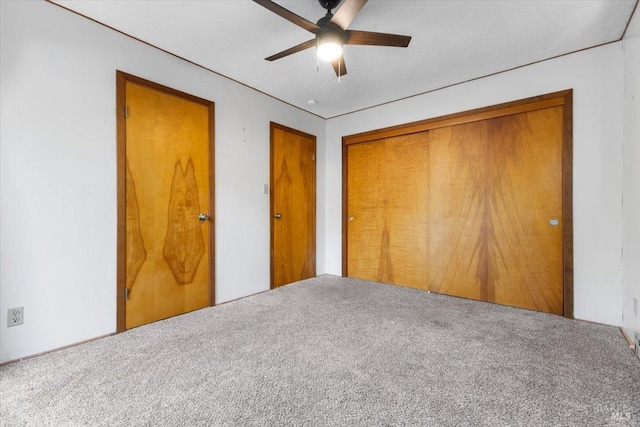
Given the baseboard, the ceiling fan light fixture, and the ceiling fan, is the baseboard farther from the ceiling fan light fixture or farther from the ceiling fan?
the ceiling fan light fixture

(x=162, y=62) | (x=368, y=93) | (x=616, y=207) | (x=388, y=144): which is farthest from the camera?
(x=388, y=144)

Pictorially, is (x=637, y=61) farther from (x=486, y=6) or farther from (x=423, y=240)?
(x=423, y=240)

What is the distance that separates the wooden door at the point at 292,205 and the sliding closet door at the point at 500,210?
5.50ft

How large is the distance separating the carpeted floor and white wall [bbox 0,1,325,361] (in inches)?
11.6

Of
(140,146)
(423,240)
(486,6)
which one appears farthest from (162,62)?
(423,240)

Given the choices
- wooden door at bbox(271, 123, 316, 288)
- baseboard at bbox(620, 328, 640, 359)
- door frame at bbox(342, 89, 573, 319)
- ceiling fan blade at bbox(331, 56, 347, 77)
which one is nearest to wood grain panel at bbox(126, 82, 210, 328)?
wooden door at bbox(271, 123, 316, 288)

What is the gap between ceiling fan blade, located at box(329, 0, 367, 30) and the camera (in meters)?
1.63

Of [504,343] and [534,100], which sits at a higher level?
[534,100]

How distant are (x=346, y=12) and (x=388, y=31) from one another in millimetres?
780

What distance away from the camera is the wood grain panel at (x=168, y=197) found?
2.46 meters

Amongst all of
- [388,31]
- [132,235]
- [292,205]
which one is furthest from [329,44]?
[292,205]

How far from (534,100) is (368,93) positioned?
5.62 ft

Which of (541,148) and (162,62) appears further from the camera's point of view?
(541,148)

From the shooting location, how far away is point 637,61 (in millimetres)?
2092
